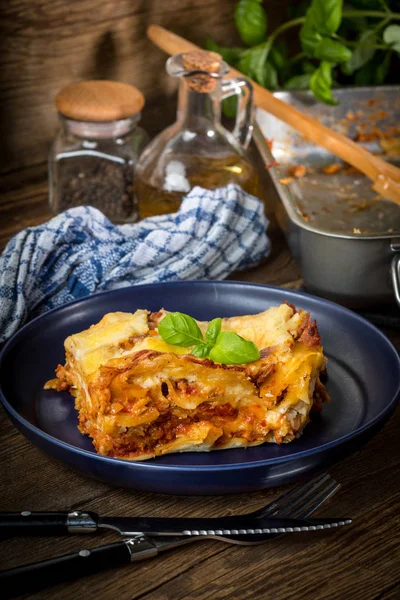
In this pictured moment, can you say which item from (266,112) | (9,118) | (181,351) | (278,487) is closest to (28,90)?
(9,118)

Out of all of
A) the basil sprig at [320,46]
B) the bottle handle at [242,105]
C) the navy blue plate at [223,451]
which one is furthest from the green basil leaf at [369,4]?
the navy blue plate at [223,451]

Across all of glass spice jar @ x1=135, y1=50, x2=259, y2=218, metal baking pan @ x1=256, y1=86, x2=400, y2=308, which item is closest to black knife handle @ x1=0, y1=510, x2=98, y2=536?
metal baking pan @ x1=256, y1=86, x2=400, y2=308

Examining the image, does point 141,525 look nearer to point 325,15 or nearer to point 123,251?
point 123,251

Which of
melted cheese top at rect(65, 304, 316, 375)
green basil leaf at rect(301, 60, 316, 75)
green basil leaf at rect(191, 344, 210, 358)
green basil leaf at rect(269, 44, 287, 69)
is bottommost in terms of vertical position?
green basil leaf at rect(301, 60, 316, 75)

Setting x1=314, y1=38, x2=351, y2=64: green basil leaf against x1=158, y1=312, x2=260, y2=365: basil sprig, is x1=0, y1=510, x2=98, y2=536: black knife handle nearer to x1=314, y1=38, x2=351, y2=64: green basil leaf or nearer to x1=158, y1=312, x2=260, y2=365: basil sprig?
x1=158, y1=312, x2=260, y2=365: basil sprig

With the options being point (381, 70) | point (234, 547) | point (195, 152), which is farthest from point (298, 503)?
point (381, 70)

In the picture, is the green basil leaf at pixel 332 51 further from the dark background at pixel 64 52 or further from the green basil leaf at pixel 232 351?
the green basil leaf at pixel 232 351
